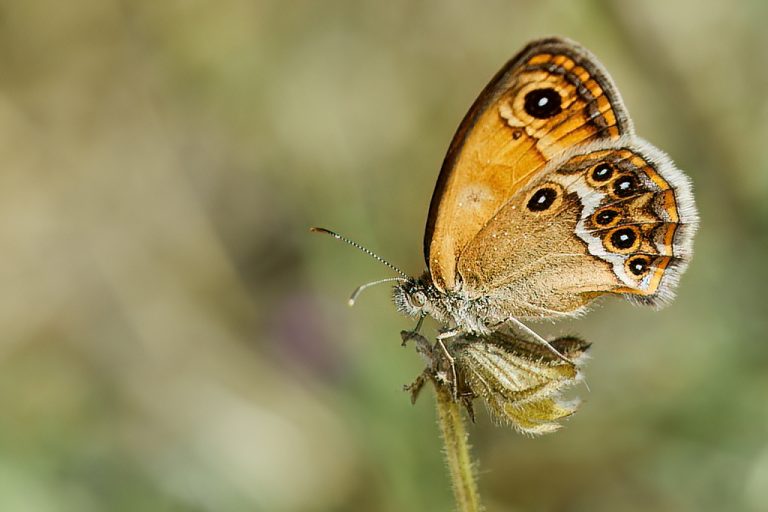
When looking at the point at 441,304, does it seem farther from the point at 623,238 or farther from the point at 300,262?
the point at 300,262

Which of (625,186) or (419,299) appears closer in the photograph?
(625,186)

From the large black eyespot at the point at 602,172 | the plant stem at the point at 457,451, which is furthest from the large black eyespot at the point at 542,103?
the plant stem at the point at 457,451

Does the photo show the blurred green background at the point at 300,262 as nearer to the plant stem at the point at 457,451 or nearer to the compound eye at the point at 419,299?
the compound eye at the point at 419,299

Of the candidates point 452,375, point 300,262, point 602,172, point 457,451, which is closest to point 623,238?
point 602,172

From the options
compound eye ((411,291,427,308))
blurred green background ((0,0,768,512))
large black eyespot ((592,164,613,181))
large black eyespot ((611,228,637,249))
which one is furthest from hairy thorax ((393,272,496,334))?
blurred green background ((0,0,768,512))

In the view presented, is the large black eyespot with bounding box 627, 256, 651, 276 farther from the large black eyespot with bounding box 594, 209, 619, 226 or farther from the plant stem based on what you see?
the plant stem
